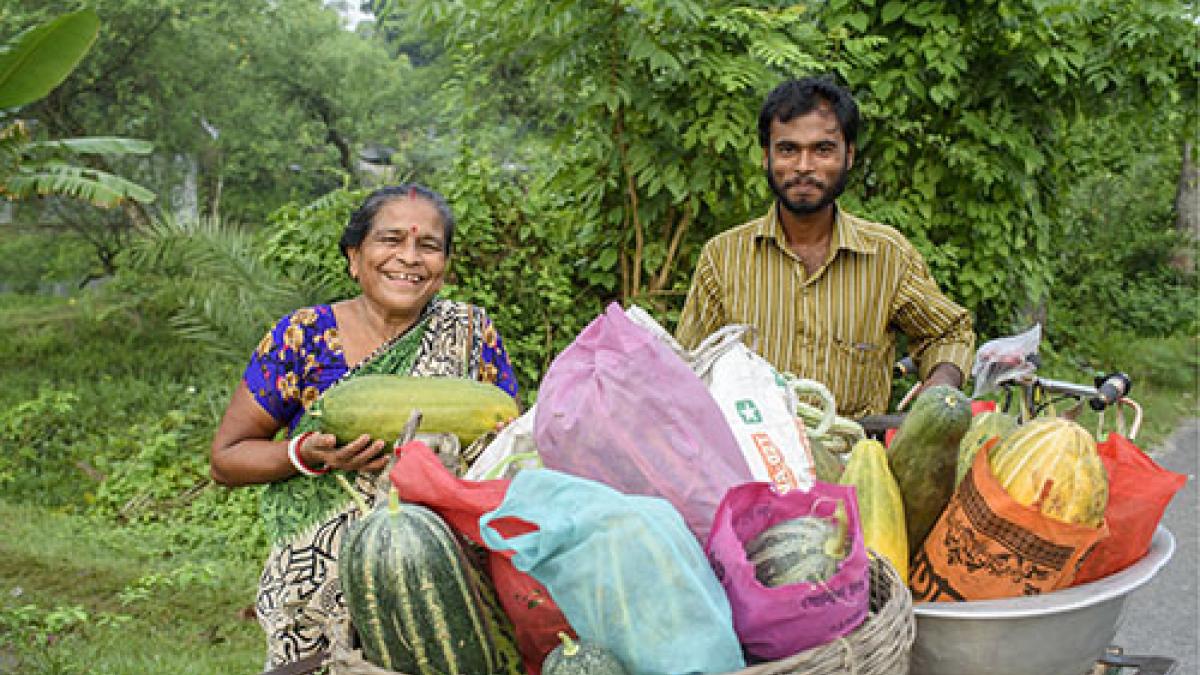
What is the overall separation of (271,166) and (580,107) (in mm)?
10969

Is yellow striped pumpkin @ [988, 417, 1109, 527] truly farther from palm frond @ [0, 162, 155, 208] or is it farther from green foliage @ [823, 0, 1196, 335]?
palm frond @ [0, 162, 155, 208]

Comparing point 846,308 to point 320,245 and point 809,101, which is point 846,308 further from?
point 320,245

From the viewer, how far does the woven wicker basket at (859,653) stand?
1298 millimetres

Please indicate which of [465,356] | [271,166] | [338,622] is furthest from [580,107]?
[271,166]

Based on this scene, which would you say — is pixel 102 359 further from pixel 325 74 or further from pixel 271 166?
pixel 325 74

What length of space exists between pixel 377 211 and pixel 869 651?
5.52ft

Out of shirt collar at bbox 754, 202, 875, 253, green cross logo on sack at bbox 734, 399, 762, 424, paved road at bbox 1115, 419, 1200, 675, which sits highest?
shirt collar at bbox 754, 202, 875, 253

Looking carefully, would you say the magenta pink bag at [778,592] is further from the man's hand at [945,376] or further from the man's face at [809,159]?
the man's face at [809,159]

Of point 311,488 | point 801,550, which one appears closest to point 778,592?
point 801,550

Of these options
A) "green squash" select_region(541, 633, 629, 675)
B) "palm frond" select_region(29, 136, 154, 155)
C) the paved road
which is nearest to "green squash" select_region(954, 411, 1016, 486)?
"green squash" select_region(541, 633, 629, 675)

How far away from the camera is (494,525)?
1.42 meters

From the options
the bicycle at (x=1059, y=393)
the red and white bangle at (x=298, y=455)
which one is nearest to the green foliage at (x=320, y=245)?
the red and white bangle at (x=298, y=455)

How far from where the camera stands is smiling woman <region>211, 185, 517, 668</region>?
7.87ft

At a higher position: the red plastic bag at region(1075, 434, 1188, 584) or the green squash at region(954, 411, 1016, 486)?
the green squash at region(954, 411, 1016, 486)
